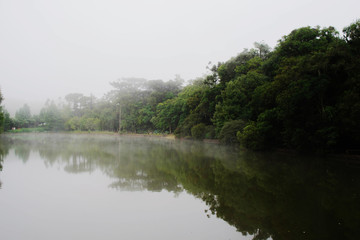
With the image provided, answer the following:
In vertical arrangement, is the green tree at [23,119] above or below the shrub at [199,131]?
above

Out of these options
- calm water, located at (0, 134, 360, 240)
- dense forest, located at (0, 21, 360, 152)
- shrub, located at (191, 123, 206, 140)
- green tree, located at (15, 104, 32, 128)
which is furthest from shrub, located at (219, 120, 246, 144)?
green tree, located at (15, 104, 32, 128)

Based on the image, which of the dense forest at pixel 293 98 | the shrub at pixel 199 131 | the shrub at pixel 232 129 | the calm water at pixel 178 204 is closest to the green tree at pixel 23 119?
the dense forest at pixel 293 98

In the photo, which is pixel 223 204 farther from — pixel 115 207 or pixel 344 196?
pixel 344 196

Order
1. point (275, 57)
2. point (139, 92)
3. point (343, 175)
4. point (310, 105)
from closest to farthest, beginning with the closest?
point (343, 175) < point (310, 105) < point (275, 57) < point (139, 92)

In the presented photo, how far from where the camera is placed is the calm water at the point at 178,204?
4.52m

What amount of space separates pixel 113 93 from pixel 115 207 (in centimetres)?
5338

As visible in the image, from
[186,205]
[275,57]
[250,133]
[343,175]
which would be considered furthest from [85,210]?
[275,57]

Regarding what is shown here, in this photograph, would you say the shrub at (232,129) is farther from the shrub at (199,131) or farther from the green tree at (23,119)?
the green tree at (23,119)

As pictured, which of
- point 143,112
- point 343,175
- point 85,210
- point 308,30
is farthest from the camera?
point 143,112

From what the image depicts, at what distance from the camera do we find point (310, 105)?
1489 cm

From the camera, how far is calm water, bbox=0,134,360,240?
452 cm

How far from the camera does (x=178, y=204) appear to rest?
20.1ft

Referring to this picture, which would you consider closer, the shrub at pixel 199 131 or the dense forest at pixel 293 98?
the dense forest at pixel 293 98

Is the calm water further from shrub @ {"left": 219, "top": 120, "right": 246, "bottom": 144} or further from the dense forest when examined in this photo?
shrub @ {"left": 219, "top": 120, "right": 246, "bottom": 144}
